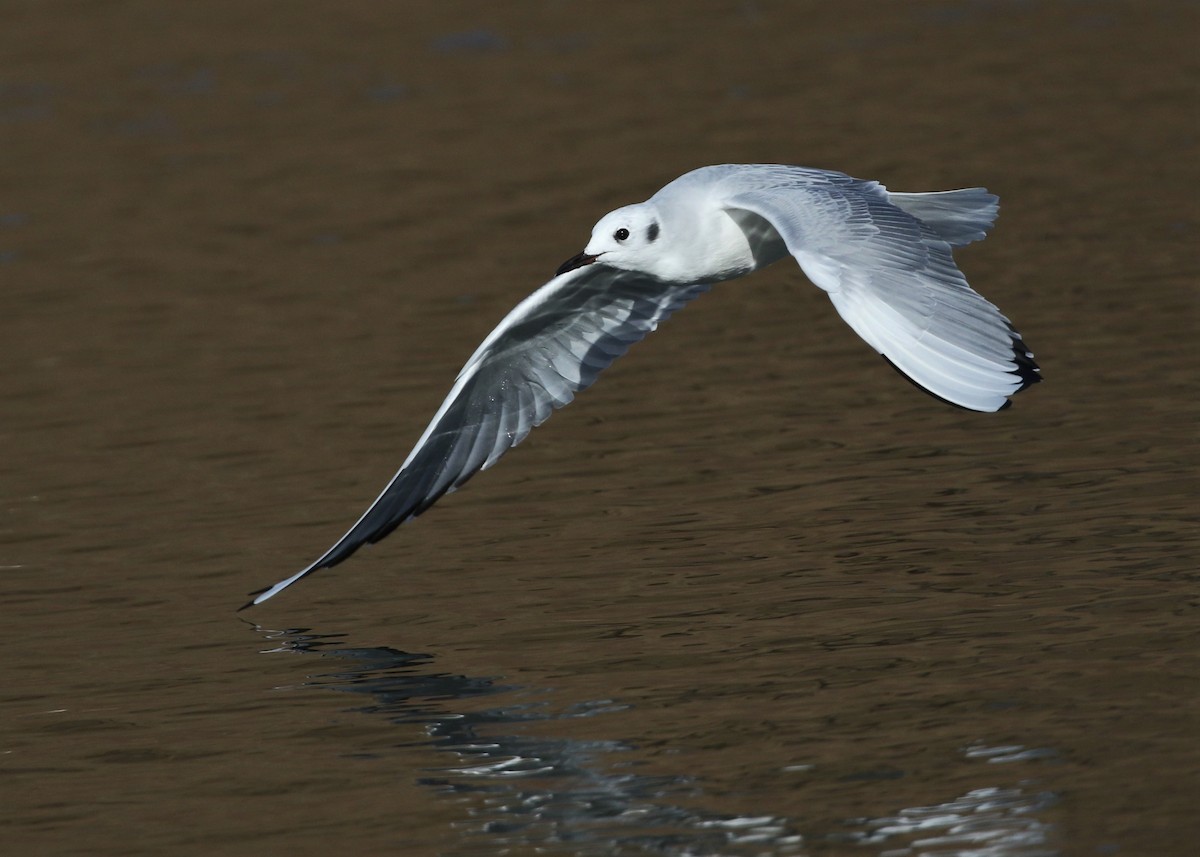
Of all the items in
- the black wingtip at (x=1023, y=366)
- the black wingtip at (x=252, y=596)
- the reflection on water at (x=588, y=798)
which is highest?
the black wingtip at (x=1023, y=366)

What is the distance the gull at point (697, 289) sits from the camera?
265 inches

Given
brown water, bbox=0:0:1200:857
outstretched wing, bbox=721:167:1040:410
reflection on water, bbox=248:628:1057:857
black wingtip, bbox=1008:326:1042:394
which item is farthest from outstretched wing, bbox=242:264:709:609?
black wingtip, bbox=1008:326:1042:394

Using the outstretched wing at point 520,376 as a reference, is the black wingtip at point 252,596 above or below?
below

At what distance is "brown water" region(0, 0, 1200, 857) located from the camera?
6.21 meters

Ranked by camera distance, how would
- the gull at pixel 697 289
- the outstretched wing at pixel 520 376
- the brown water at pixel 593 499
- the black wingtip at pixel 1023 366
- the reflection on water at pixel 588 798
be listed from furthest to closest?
the outstretched wing at pixel 520 376 → the gull at pixel 697 289 → the black wingtip at pixel 1023 366 → the brown water at pixel 593 499 → the reflection on water at pixel 588 798

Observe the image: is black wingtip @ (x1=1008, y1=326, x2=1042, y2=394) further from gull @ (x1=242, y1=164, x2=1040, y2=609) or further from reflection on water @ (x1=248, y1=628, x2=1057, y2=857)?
reflection on water @ (x1=248, y1=628, x2=1057, y2=857)

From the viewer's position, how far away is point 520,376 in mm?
8570

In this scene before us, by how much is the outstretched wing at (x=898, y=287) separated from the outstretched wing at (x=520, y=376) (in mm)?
971

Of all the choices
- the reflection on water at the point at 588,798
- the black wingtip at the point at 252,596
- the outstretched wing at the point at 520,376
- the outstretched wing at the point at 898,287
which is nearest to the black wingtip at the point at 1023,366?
the outstretched wing at the point at 898,287

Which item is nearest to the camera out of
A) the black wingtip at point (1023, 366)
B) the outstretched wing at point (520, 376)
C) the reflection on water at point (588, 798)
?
the reflection on water at point (588, 798)

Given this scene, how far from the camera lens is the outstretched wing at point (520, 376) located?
324 inches

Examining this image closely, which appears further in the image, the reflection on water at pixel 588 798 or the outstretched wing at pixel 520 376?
Result: the outstretched wing at pixel 520 376

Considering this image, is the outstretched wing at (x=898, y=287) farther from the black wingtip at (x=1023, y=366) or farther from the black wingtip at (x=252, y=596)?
the black wingtip at (x=252, y=596)

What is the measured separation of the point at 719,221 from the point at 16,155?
10.6 meters
